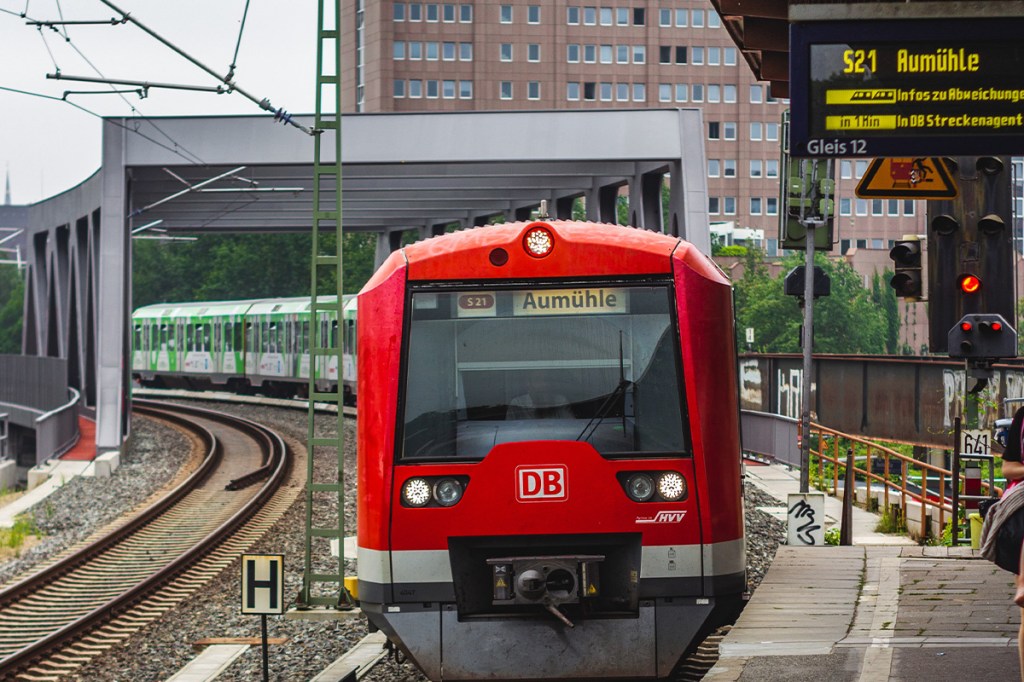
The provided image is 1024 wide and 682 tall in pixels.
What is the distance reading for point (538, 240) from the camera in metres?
8.45

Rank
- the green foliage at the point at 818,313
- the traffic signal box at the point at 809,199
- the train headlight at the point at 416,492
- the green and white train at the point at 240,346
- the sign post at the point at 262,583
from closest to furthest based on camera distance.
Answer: the train headlight at the point at 416,492
the sign post at the point at 262,583
the traffic signal box at the point at 809,199
the green and white train at the point at 240,346
the green foliage at the point at 818,313

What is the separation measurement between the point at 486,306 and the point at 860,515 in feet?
40.7

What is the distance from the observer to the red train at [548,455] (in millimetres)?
8023

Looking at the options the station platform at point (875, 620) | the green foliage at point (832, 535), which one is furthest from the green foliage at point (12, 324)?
the station platform at point (875, 620)

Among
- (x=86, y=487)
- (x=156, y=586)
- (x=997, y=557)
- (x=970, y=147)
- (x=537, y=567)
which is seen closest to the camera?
(x=997, y=557)

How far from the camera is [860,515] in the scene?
19625mm

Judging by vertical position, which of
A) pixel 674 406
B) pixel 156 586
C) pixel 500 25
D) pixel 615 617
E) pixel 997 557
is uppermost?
pixel 500 25

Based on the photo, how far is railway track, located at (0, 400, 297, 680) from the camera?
13109 millimetres

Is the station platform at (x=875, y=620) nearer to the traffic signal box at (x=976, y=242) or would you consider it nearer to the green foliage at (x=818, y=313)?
the traffic signal box at (x=976, y=242)

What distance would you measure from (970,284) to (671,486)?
5.92 metres

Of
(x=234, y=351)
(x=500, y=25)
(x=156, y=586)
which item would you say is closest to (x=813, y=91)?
(x=156, y=586)

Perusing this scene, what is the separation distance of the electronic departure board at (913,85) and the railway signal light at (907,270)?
16.2 ft

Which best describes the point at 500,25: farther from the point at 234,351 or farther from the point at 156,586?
Result: the point at 156,586

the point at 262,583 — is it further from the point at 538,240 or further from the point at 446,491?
the point at 538,240
